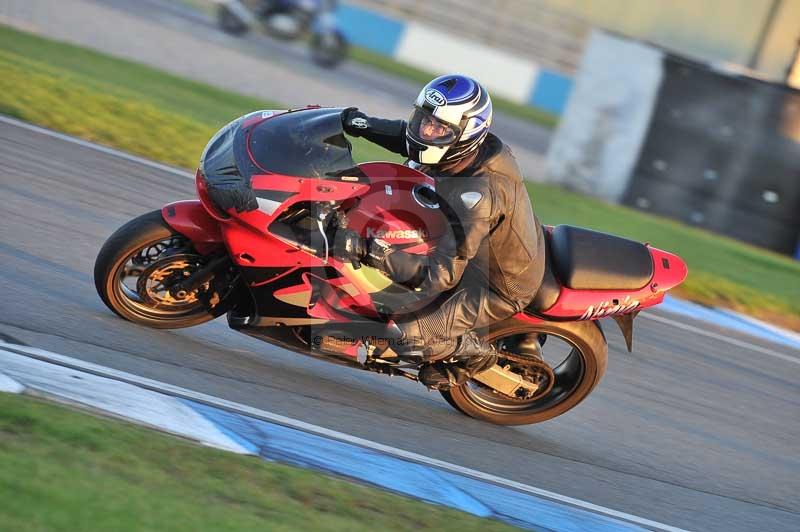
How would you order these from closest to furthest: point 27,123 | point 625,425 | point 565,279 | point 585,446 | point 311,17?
point 565,279 < point 585,446 < point 625,425 < point 27,123 < point 311,17

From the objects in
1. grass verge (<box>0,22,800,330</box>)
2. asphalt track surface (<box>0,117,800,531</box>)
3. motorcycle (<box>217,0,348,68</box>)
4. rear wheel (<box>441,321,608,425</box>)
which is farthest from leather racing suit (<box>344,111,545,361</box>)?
motorcycle (<box>217,0,348,68</box>)

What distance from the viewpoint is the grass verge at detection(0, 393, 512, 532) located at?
138 inches

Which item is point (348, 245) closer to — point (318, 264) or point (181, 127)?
point (318, 264)

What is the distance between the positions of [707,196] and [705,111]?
1126mm

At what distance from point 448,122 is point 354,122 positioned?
56 centimetres

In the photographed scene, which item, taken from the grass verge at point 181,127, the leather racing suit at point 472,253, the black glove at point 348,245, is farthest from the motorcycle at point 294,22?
the black glove at point 348,245

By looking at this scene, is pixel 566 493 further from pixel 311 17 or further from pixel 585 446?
pixel 311 17

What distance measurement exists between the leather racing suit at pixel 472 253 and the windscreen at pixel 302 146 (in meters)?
0.16

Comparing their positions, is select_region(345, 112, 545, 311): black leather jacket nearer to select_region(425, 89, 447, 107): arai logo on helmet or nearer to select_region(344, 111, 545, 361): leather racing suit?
select_region(344, 111, 545, 361): leather racing suit

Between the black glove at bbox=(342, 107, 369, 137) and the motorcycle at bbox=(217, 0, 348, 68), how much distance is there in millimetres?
15200

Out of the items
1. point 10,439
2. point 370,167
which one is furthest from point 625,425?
point 10,439

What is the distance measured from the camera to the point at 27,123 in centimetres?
952

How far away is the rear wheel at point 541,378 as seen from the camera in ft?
19.1

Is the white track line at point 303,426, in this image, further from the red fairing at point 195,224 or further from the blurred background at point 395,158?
the red fairing at point 195,224
